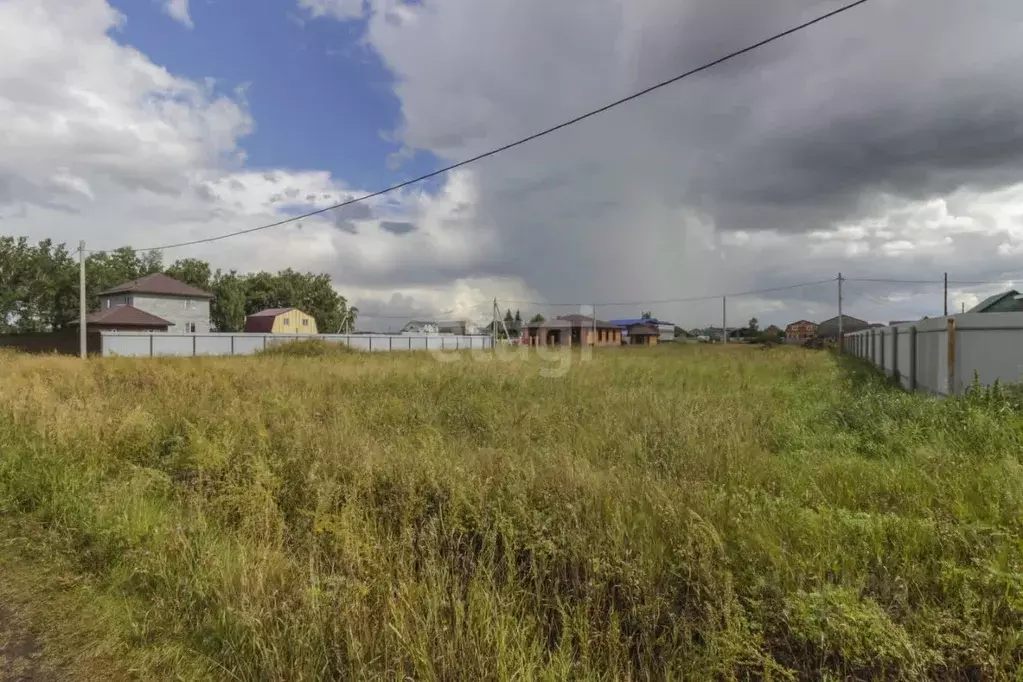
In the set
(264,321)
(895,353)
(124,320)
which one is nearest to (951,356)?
(895,353)

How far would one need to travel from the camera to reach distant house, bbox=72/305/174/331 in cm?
3800

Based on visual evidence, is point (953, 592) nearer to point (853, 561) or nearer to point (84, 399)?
point (853, 561)

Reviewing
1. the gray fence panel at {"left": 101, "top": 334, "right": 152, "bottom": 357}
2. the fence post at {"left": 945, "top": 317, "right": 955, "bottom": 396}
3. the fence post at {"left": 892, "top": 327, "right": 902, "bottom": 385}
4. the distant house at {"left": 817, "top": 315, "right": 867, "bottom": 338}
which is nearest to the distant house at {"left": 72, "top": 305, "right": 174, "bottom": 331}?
the gray fence panel at {"left": 101, "top": 334, "right": 152, "bottom": 357}

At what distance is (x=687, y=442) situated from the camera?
→ 5.12 m

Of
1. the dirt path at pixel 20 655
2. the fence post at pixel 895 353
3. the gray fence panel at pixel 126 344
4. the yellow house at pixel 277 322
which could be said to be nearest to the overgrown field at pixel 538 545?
the dirt path at pixel 20 655

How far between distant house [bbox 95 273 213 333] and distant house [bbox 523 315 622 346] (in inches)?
1205

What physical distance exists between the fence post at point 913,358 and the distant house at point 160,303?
46780 mm

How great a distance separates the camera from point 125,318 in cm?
3938

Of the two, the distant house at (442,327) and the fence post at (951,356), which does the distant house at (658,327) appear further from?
the fence post at (951,356)

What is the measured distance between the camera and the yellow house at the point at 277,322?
52231mm

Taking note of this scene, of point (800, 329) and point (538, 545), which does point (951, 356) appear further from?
point (800, 329)

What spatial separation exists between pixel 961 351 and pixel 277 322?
53.9 meters

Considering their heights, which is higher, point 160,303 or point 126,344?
point 160,303

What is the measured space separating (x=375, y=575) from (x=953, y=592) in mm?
2840
